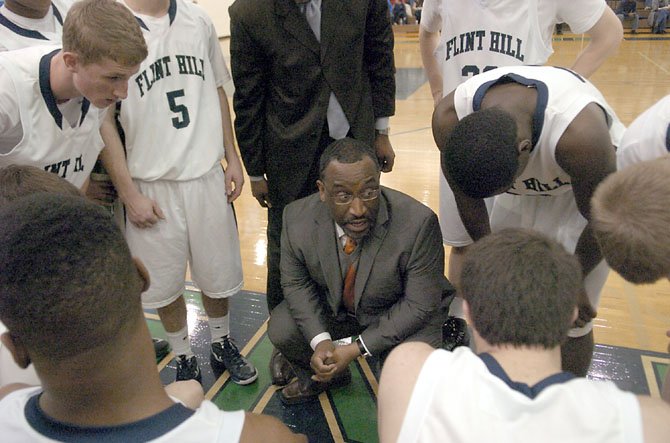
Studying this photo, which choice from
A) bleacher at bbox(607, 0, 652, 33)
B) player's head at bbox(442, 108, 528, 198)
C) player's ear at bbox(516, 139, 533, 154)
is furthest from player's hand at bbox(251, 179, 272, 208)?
bleacher at bbox(607, 0, 652, 33)

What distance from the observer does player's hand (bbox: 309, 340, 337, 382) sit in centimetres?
227

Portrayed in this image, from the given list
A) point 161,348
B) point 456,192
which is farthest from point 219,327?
point 456,192

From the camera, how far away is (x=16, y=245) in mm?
938

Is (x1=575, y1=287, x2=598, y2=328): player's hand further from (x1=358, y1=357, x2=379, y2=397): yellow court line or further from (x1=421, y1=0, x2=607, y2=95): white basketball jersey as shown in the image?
(x1=421, y1=0, x2=607, y2=95): white basketball jersey

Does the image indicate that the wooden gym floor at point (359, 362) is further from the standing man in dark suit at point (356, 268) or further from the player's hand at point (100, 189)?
the player's hand at point (100, 189)

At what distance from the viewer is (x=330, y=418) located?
2.52 meters

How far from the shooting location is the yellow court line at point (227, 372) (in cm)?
273

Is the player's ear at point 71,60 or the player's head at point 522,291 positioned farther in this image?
the player's ear at point 71,60

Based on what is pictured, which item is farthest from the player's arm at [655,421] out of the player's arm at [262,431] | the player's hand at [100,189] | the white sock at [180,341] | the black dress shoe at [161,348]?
the black dress shoe at [161,348]

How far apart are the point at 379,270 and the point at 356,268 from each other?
108mm

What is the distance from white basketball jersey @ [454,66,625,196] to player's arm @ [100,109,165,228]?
1395 millimetres

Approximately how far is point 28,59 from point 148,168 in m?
0.66

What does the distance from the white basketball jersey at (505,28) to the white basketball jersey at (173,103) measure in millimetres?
1210

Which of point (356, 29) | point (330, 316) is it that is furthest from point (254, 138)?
point (330, 316)
